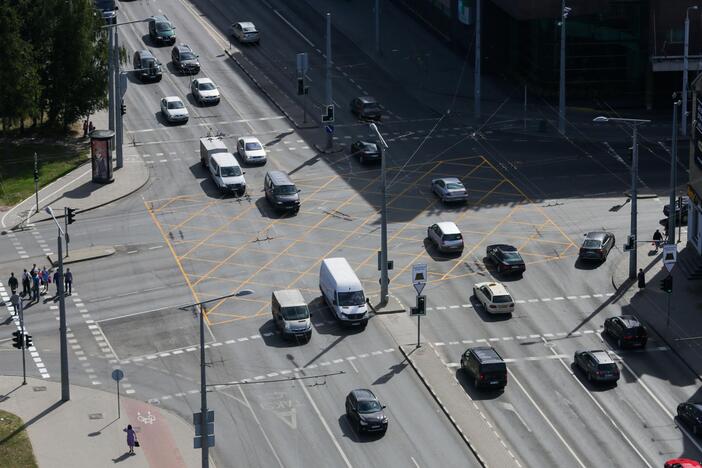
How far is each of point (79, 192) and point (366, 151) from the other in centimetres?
2093

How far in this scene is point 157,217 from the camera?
102500 millimetres

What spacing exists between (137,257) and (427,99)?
39.5m

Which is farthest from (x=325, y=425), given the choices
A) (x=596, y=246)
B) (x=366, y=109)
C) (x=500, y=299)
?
(x=366, y=109)

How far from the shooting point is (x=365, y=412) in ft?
242

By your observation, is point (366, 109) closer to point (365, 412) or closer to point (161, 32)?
point (161, 32)

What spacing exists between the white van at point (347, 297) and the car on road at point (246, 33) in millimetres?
54456

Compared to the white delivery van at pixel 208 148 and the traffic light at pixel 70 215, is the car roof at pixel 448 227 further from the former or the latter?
the traffic light at pixel 70 215

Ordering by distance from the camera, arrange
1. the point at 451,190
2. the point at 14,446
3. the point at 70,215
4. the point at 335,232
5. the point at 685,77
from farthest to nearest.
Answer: the point at 685,77 < the point at 451,190 < the point at 335,232 < the point at 70,215 < the point at 14,446

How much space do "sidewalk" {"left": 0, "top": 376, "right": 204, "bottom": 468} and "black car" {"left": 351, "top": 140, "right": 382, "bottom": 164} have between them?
37939 millimetres

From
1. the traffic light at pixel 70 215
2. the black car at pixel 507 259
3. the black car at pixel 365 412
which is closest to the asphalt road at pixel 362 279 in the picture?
the black car at pixel 365 412

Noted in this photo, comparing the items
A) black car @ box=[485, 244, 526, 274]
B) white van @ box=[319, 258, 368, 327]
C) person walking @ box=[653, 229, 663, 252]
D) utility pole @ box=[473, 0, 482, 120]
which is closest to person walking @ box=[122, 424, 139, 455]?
white van @ box=[319, 258, 368, 327]

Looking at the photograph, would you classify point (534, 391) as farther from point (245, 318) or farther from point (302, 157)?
point (302, 157)

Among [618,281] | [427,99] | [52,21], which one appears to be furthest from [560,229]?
[52,21]

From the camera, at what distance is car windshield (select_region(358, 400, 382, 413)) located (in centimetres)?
7381
